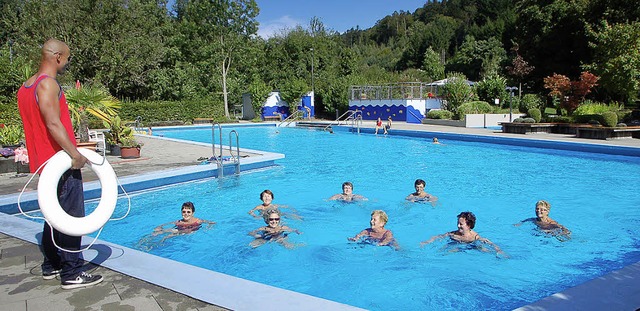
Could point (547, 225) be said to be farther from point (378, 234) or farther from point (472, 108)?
point (472, 108)

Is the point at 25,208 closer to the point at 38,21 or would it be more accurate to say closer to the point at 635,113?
the point at 635,113

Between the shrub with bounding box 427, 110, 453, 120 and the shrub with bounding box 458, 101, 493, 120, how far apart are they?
0.89m

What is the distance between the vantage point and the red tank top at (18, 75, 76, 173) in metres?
3.12

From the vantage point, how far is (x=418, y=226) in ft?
25.1

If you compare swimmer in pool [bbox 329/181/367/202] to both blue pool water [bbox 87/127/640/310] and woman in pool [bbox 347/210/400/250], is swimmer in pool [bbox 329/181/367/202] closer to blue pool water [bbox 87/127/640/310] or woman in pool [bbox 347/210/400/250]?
blue pool water [bbox 87/127/640/310]

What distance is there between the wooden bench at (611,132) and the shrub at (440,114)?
31.3 ft

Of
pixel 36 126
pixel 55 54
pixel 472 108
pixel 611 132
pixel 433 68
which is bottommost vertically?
pixel 611 132

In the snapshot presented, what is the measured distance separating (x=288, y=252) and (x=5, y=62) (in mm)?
24448

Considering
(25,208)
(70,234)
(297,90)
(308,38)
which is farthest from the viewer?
(308,38)

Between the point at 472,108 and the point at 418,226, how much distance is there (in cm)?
1892

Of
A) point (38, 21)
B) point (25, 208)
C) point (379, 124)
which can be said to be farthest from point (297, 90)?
point (25, 208)

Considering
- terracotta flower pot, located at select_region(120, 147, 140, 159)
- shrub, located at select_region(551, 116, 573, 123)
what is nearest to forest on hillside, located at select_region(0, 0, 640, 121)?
shrub, located at select_region(551, 116, 573, 123)

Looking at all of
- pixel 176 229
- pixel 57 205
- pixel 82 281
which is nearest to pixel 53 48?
pixel 57 205

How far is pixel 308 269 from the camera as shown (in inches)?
231
